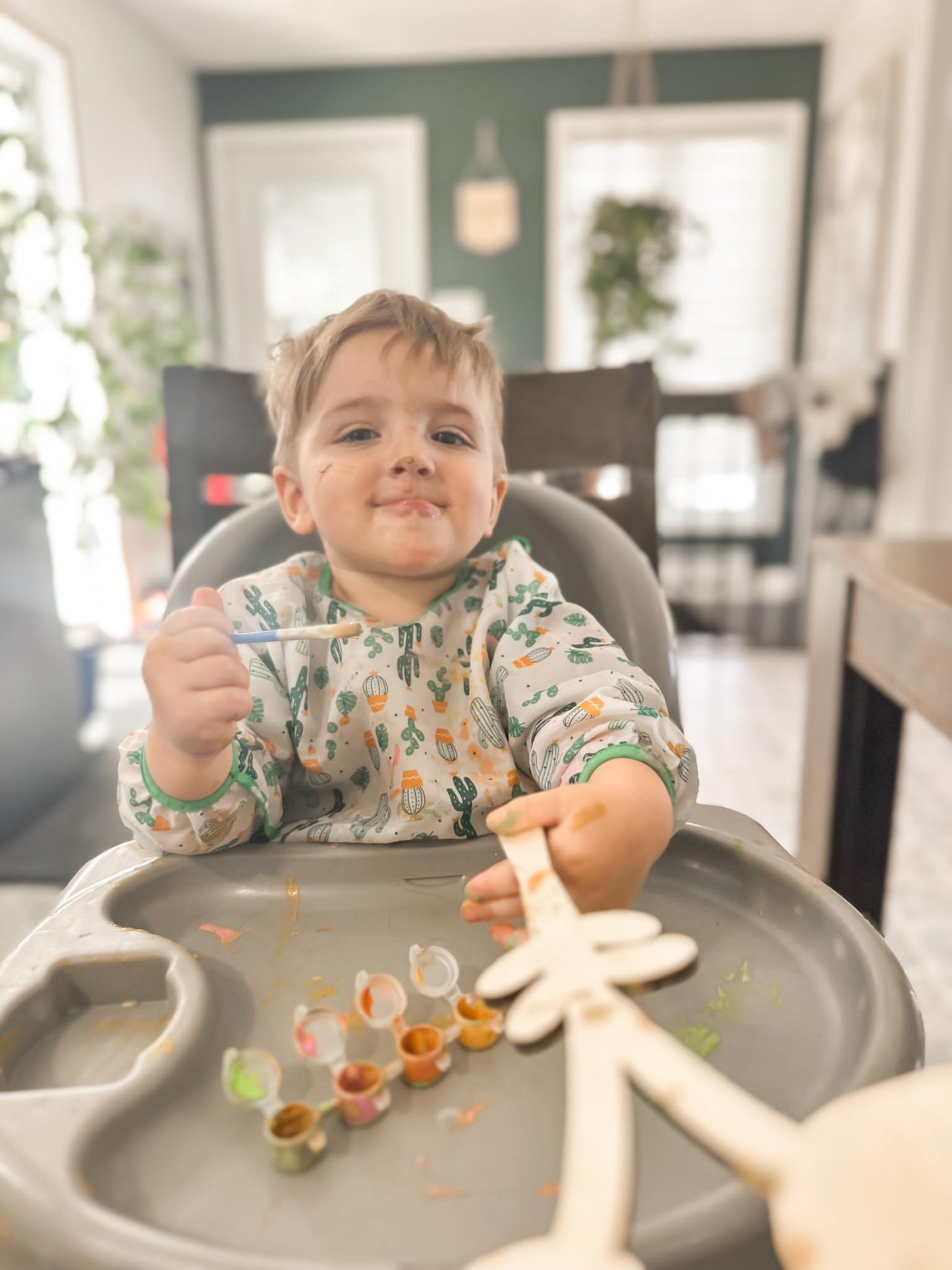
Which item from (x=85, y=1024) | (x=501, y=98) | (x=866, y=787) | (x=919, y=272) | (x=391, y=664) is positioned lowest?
(x=866, y=787)

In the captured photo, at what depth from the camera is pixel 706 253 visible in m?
3.02

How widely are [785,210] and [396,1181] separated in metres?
3.39

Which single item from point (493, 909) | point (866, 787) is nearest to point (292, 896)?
point (493, 909)

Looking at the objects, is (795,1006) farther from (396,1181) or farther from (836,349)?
(836,349)

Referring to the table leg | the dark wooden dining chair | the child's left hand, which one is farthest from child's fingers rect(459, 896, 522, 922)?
the table leg

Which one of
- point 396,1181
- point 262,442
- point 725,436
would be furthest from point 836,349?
point 396,1181

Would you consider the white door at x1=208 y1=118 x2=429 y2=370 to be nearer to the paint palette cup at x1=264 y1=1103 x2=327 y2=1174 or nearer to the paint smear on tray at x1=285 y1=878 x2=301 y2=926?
the paint smear on tray at x1=285 y1=878 x2=301 y2=926

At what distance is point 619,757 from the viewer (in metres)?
0.28

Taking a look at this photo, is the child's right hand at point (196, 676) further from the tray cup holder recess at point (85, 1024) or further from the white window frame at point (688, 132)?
the white window frame at point (688, 132)

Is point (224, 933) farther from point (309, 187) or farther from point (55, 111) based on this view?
point (309, 187)

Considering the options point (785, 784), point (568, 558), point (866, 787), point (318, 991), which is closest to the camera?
point (318, 991)

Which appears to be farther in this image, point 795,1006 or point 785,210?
point 785,210

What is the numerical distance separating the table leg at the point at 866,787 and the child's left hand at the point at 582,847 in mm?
704

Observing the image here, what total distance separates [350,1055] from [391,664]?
0.42 feet
